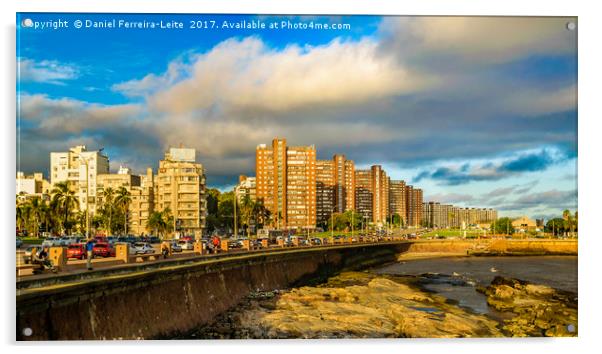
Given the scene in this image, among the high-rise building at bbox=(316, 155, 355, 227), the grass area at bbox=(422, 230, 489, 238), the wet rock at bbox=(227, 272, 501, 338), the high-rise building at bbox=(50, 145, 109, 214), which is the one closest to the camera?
the wet rock at bbox=(227, 272, 501, 338)

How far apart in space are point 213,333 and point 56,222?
1187 inches

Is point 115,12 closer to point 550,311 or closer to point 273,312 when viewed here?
point 273,312

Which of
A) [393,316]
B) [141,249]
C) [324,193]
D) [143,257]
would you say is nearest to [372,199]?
[324,193]

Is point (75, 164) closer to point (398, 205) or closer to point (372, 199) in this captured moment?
point (372, 199)

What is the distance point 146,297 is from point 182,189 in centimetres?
3312

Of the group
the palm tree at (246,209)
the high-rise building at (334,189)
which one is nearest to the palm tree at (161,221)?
the high-rise building at (334,189)

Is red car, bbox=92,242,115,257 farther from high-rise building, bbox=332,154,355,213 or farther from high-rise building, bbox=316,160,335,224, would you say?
high-rise building, bbox=316,160,335,224

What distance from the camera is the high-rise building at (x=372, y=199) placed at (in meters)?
62.5

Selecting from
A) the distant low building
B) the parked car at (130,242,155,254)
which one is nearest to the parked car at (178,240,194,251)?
the parked car at (130,242,155,254)

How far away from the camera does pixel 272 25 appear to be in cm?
1905

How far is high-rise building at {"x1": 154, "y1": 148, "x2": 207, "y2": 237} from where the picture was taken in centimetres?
3798

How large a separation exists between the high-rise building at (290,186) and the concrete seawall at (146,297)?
11406 mm

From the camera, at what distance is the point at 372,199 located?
3056 inches

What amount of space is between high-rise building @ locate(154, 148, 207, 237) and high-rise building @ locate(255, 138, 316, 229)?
5.63m
